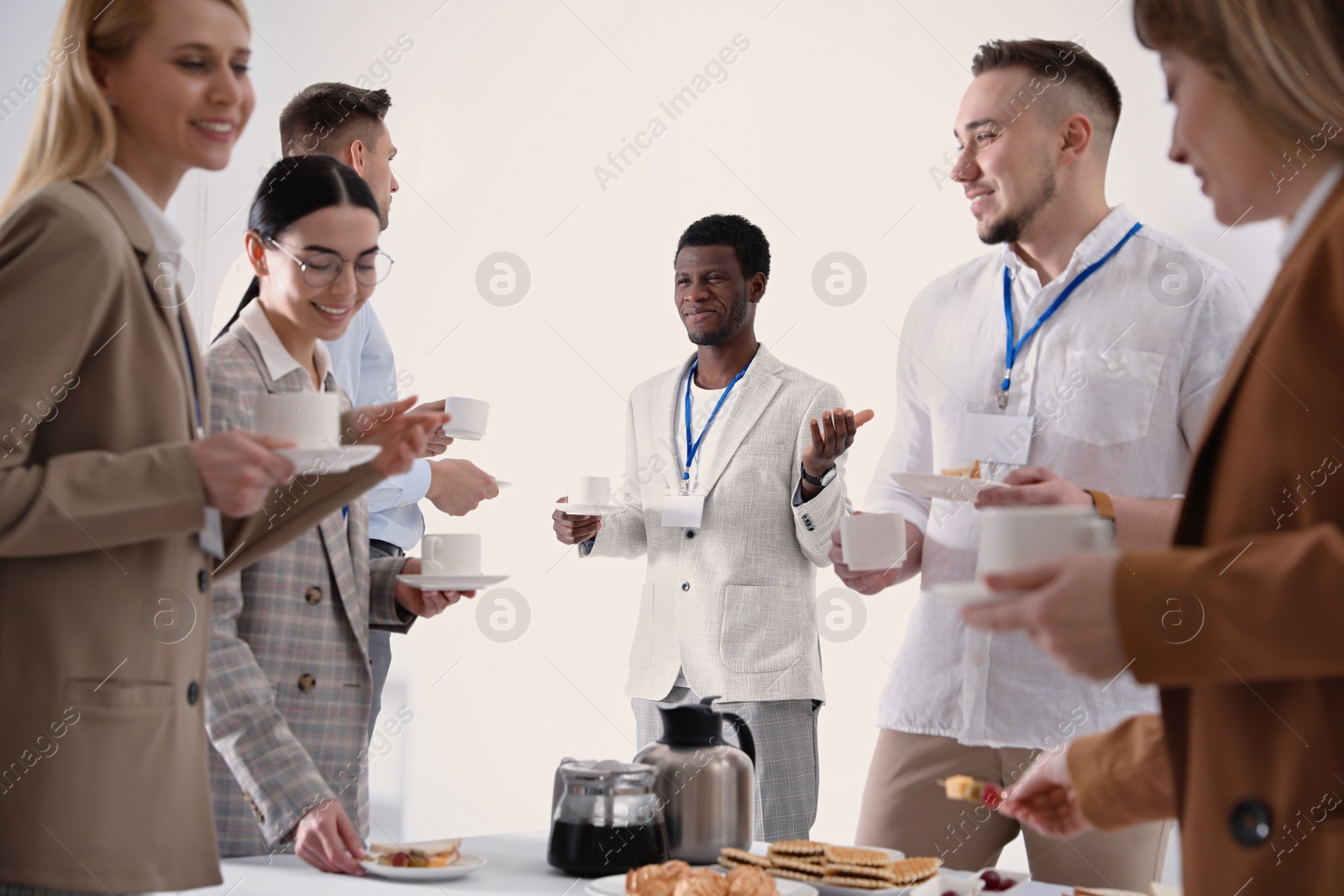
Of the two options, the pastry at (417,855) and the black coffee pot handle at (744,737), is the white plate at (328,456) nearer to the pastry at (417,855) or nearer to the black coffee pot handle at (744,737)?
the pastry at (417,855)

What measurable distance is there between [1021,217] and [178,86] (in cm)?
173

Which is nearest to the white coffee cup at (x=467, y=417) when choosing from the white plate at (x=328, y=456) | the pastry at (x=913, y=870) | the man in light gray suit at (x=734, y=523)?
the man in light gray suit at (x=734, y=523)

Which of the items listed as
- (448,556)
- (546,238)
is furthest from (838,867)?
(546,238)

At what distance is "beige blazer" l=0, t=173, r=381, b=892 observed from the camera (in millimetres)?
1203

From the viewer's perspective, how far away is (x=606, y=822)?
64.8 inches

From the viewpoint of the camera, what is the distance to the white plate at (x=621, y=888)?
1.48 metres

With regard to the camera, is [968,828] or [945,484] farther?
[968,828]

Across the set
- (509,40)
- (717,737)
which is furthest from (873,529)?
(509,40)

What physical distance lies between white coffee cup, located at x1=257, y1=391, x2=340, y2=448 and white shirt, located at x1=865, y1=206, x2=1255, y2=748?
4.38ft

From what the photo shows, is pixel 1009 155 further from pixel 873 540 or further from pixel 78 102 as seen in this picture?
pixel 78 102

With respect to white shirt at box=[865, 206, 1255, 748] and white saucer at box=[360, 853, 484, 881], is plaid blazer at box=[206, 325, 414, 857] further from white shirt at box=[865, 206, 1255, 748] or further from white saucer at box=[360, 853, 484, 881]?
white shirt at box=[865, 206, 1255, 748]

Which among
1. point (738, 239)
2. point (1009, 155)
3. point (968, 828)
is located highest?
point (738, 239)

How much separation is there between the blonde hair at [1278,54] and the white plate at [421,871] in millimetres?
1363

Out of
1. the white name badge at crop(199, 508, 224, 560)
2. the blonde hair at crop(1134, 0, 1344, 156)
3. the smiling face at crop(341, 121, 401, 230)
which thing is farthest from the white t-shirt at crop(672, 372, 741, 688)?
the blonde hair at crop(1134, 0, 1344, 156)
